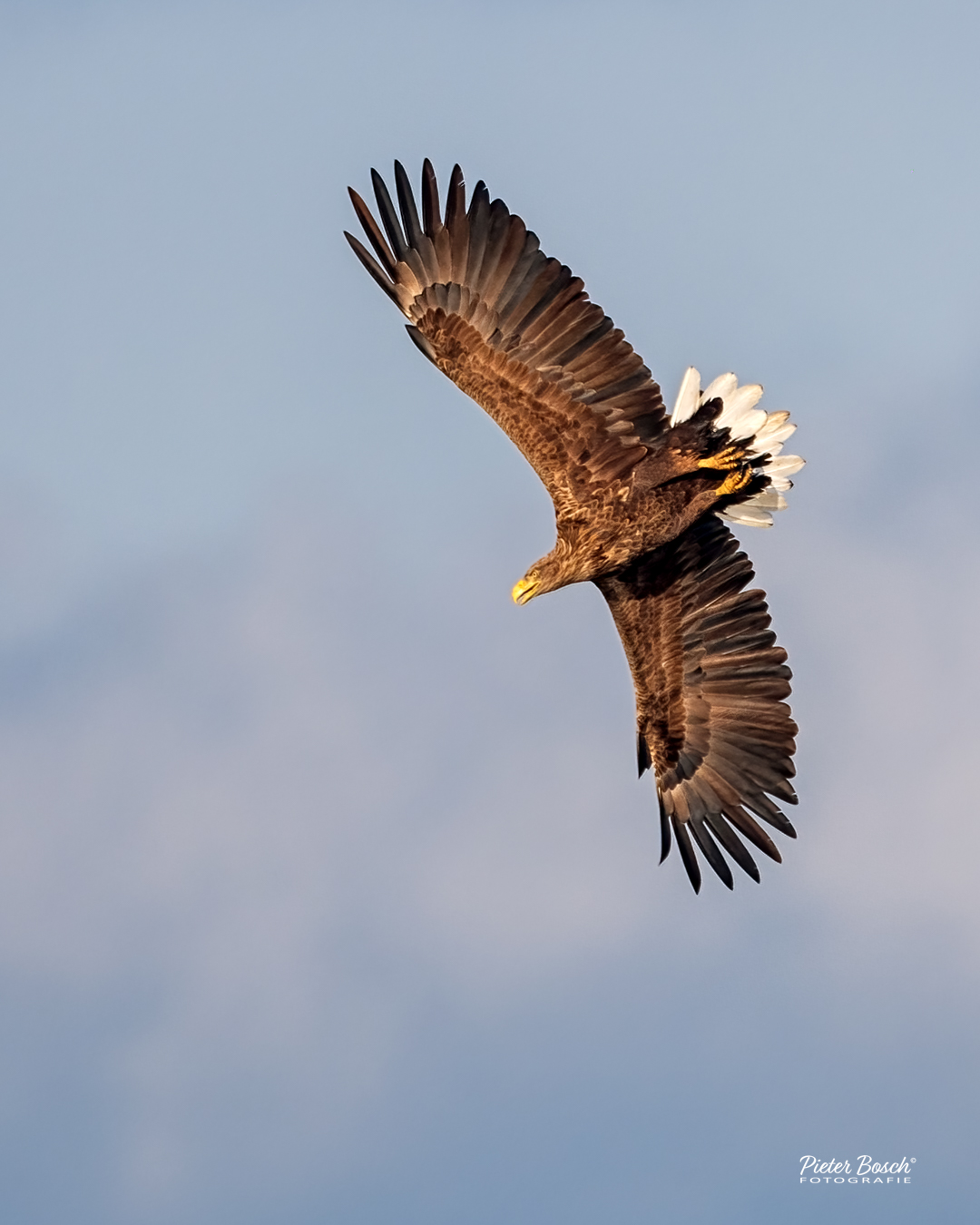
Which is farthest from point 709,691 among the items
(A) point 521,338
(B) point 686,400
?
(A) point 521,338

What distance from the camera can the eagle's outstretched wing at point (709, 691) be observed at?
15719 mm

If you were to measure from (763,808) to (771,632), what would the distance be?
123 cm

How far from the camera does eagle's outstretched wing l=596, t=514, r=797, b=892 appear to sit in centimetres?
1572

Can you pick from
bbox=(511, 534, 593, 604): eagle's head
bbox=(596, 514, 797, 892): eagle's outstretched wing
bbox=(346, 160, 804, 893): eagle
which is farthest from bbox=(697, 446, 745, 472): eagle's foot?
bbox=(511, 534, 593, 604): eagle's head

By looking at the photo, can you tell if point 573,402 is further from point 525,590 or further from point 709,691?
point 709,691

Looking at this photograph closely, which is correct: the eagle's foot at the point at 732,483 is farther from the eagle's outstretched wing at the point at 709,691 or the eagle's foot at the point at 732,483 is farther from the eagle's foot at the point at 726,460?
the eagle's outstretched wing at the point at 709,691

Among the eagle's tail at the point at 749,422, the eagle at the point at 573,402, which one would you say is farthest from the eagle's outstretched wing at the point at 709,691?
the eagle's tail at the point at 749,422

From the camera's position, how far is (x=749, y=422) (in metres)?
15.0

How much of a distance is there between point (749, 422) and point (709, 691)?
A: 2085mm

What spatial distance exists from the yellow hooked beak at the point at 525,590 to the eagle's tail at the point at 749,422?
4.56 feet

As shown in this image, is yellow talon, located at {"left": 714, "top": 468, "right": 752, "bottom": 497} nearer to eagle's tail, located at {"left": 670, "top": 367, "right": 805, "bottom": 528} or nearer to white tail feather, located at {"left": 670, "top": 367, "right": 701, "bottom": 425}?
eagle's tail, located at {"left": 670, "top": 367, "right": 805, "bottom": 528}

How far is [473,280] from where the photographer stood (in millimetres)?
14906

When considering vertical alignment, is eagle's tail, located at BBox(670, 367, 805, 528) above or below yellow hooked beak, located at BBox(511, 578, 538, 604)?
above

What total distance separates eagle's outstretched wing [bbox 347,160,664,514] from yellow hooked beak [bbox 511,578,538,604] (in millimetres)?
505
